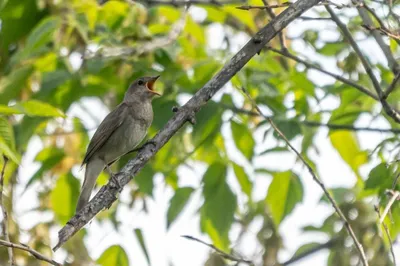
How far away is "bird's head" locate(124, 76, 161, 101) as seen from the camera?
7.63 m

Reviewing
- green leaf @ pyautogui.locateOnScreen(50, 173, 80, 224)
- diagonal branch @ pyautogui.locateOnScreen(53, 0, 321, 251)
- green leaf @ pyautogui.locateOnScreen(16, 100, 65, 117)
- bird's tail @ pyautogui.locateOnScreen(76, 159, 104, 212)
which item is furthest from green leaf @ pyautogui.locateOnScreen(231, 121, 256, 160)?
green leaf @ pyautogui.locateOnScreen(16, 100, 65, 117)

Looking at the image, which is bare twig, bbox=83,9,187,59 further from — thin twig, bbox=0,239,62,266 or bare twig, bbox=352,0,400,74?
thin twig, bbox=0,239,62,266

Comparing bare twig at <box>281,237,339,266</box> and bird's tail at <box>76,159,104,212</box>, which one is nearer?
bird's tail at <box>76,159,104,212</box>

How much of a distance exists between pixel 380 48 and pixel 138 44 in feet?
7.75

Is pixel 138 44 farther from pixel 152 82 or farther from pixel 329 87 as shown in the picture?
pixel 329 87

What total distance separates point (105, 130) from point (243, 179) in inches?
58.9

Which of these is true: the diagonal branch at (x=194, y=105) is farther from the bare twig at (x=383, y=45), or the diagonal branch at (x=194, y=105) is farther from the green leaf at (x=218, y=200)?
the green leaf at (x=218, y=200)

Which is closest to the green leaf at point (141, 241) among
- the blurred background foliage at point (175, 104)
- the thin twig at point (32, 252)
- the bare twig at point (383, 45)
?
the blurred background foliage at point (175, 104)

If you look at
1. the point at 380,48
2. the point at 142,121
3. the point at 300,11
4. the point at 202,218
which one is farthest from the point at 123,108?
the point at 300,11

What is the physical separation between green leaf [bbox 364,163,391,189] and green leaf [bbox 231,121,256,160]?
1758 millimetres

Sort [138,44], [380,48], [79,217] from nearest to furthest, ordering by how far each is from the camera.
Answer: [79,217], [380,48], [138,44]

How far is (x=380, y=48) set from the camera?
6.11 metres

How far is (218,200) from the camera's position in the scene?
6.75 meters

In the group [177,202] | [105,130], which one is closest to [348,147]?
[177,202]
